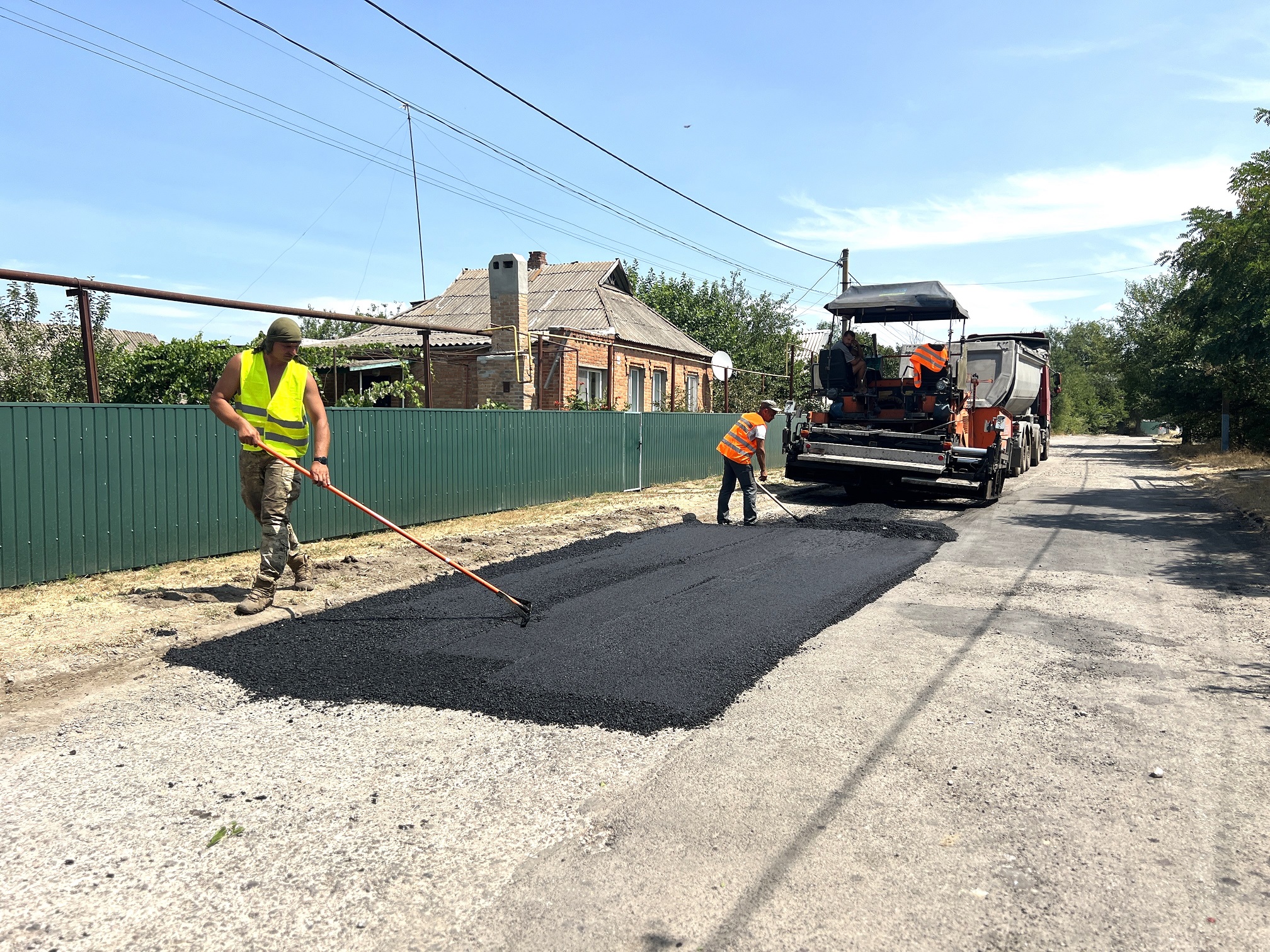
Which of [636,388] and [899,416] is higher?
[636,388]

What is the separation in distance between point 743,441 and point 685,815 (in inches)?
325

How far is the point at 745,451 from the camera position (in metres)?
11.2

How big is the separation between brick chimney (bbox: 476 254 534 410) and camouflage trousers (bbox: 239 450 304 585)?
6.88 meters

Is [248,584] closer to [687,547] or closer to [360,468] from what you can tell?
[360,468]

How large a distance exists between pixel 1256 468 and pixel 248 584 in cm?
2263

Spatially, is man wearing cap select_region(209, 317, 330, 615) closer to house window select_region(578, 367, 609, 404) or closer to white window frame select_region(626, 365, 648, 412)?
house window select_region(578, 367, 609, 404)

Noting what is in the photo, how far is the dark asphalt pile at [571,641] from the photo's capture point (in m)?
4.37

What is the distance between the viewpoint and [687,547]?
A: 9055 mm

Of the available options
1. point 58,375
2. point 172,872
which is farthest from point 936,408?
point 172,872

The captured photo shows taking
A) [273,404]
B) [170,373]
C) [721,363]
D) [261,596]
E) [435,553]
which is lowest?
[261,596]

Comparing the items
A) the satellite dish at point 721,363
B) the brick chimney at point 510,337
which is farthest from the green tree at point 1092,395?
the brick chimney at point 510,337

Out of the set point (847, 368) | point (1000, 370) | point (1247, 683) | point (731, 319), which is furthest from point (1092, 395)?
point (1247, 683)

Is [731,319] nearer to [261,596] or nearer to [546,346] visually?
[546,346]

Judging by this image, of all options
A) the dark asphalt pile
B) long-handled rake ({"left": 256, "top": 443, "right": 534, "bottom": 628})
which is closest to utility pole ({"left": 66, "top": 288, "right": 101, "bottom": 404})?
long-handled rake ({"left": 256, "top": 443, "right": 534, "bottom": 628})
